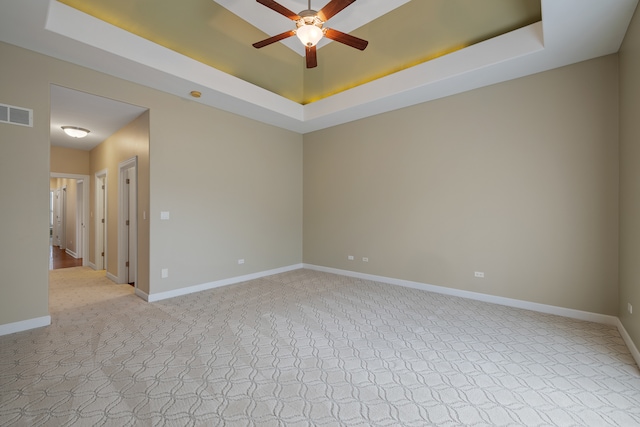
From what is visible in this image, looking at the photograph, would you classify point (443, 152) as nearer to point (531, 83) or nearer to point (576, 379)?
point (531, 83)

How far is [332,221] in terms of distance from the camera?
6.16m

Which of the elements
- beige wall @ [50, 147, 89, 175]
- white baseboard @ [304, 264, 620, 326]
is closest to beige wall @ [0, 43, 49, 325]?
beige wall @ [50, 147, 89, 175]

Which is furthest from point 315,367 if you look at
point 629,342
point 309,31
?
point 309,31

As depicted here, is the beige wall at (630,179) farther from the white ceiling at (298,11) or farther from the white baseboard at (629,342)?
the white ceiling at (298,11)

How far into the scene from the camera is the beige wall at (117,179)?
171 inches

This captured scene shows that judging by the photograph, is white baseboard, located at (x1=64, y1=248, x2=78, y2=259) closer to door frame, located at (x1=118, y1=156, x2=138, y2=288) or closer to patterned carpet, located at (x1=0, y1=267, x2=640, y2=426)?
door frame, located at (x1=118, y1=156, x2=138, y2=288)

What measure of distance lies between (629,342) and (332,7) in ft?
14.8

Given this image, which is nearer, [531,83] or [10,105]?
[10,105]

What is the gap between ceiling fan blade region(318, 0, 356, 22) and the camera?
115 inches

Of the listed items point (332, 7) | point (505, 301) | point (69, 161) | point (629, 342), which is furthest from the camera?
point (69, 161)

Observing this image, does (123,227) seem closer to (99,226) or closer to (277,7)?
(99,226)

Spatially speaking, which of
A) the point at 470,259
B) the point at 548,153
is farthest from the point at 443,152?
the point at 470,259

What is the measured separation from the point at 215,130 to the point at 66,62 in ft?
6.69

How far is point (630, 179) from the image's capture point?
9.16 feet
